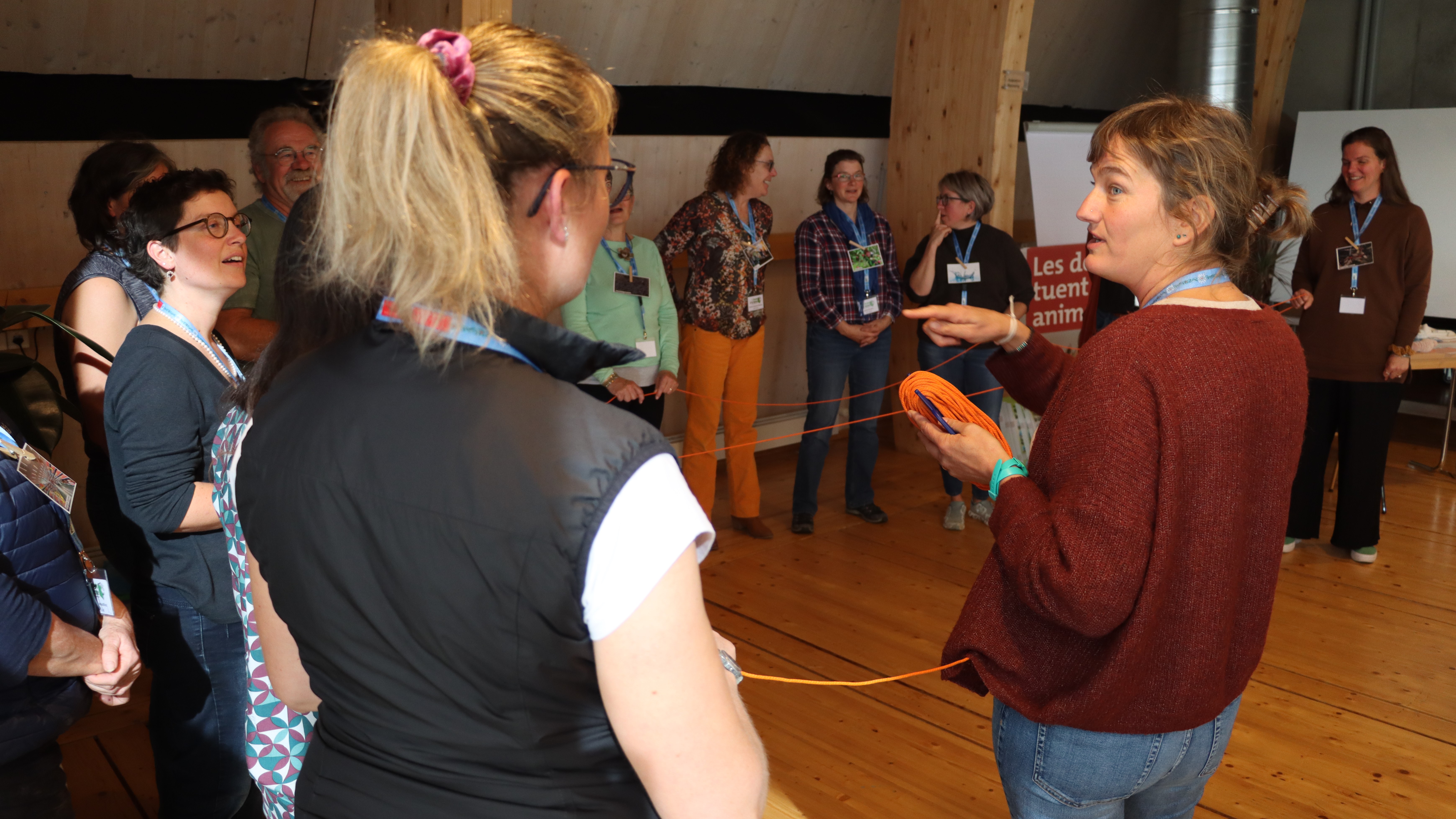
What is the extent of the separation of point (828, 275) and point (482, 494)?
3.93 m

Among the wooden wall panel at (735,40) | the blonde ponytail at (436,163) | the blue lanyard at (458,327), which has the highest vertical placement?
the wooden wall panel at (735,40)

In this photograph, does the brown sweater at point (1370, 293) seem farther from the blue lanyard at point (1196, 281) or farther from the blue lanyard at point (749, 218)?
the blue lanyard at point (1196, 281)

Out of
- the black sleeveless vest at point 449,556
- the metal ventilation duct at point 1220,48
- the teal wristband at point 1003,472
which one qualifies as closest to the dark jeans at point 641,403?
the teal wristband at point 1003,472

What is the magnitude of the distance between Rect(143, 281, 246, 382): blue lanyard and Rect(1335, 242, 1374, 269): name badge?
413cm

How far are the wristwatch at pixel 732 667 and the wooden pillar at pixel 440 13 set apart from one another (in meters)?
2.62

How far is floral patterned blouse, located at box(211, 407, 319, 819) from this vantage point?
51.6 inches

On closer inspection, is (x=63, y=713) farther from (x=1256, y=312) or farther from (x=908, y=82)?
(x=908, y=82)

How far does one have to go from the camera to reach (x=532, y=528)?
719 millimetres

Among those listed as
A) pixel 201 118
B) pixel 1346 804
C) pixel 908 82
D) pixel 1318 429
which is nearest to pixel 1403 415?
pixel 1318 429

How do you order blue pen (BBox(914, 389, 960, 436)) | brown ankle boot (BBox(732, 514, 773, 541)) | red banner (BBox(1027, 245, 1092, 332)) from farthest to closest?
red banner (BBox(1027, 245, 1092, 332)) → brown ankle boot (BBox(732, 514, 773, 541)) → blue pen (BBox(914, 389, 960, 436))

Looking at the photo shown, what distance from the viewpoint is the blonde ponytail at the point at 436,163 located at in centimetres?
74

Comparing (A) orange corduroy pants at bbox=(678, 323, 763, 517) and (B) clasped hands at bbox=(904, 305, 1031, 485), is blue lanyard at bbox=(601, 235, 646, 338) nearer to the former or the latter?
(A) orange corduroy pants at bbox=(678, 323, 763, 517)

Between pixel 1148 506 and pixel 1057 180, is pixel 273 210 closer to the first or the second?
pixel 1148 506

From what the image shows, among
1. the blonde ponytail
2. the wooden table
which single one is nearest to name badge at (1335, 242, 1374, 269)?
the wooden table
